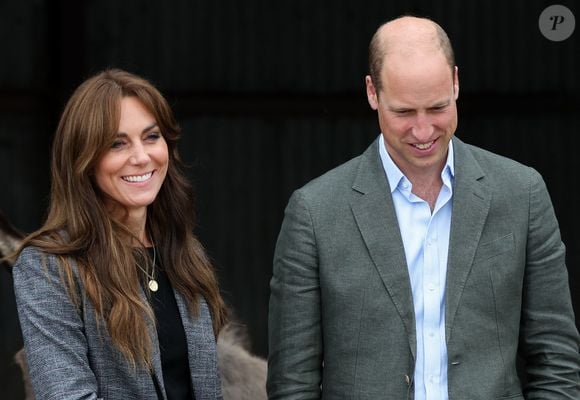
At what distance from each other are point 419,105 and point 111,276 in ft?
2.83

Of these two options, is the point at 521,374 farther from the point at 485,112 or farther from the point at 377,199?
the point at 377,199

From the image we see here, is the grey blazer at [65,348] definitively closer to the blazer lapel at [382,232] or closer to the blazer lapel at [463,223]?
the blazer lapel at [382,232]

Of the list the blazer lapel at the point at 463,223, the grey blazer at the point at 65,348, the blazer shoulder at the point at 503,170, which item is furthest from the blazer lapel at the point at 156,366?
the blazer shoulder at the point at 503,170

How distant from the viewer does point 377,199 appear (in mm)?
3197

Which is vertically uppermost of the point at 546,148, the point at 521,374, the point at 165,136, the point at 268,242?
the point at 165,136

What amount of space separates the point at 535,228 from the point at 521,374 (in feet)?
6.29

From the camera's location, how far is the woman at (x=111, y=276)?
114 inches

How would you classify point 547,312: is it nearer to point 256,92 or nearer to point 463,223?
point 463,223

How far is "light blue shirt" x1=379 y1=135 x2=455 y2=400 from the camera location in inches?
122

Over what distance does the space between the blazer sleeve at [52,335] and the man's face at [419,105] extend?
0.91 meters

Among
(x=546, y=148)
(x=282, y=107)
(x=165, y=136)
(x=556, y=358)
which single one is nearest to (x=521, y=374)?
(x=546, y=148)

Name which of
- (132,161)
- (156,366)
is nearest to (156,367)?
(156,366)

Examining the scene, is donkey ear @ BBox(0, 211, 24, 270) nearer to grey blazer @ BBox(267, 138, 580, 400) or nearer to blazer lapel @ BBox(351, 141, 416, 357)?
grey blazer @ BBox(267, 138, 580, 400)

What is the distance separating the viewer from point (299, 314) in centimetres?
314
